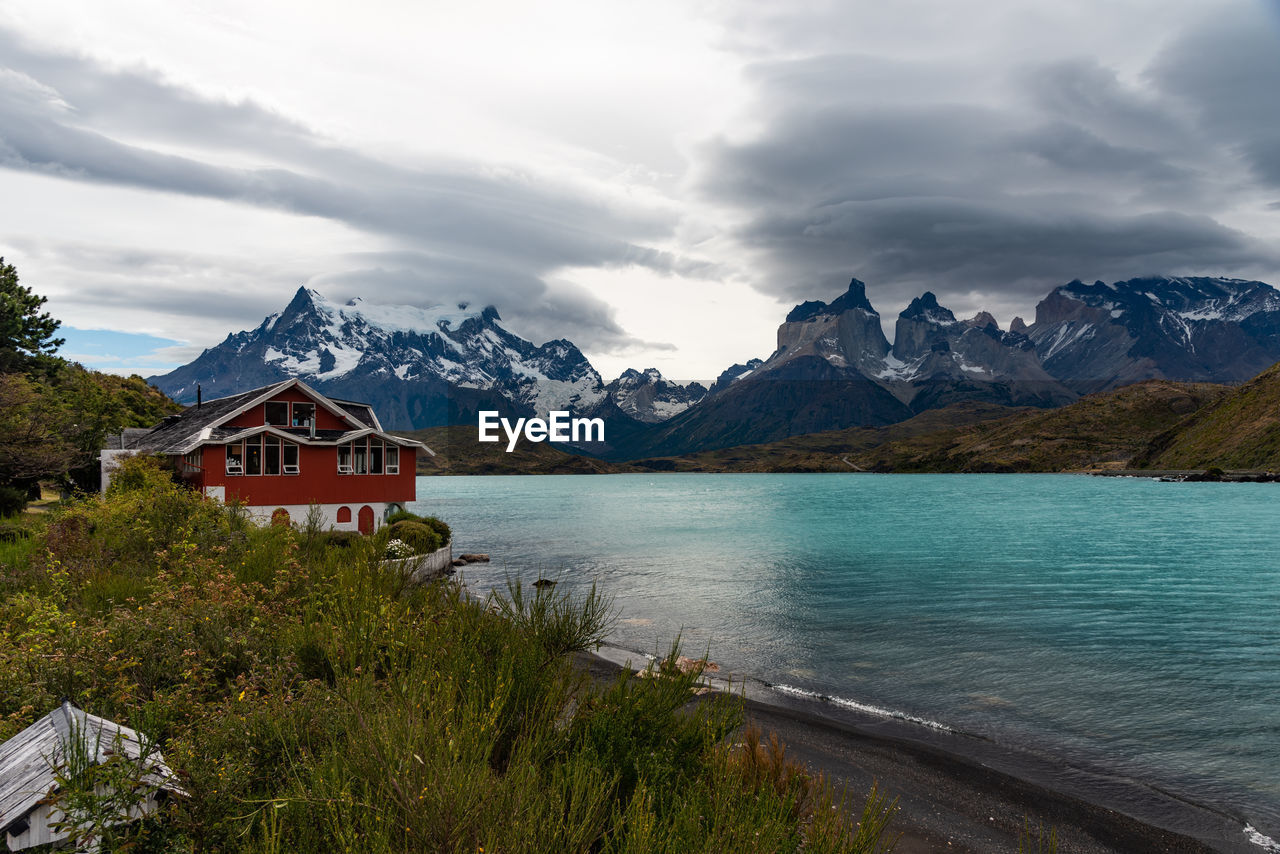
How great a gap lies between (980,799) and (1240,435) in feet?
725

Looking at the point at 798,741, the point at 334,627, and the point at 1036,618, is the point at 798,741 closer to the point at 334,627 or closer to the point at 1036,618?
the point at 334,627

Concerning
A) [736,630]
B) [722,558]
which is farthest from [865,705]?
[722,558]

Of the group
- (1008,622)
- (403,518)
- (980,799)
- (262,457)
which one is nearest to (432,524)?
(403,518)

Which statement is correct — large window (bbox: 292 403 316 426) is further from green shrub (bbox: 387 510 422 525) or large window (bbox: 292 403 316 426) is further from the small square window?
green shrub (bbox: 387 510 422 525)

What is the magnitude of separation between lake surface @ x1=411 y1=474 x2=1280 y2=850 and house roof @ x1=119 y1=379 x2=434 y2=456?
14.4m

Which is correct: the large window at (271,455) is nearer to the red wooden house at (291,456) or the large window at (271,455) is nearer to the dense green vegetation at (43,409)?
the red wooden house at (291,456)

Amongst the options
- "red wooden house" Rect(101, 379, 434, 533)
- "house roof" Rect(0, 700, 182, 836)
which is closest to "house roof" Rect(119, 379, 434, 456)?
"red wooden house" Rect(101, 379, 434, 533)

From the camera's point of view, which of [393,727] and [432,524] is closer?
[393,727]

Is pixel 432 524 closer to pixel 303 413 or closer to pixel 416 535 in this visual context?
pixel 416 535

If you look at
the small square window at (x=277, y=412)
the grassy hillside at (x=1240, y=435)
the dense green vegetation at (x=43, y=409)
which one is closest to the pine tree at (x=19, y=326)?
the dense green vegetation at (x=43, y=409)

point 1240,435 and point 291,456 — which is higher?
point 1240,435

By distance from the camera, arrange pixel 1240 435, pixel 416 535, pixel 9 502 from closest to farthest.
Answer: pixel 9 502
pixel 416 535
pixel 1240 435

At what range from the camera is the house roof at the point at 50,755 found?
4797mm

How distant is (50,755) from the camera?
5.05 metres
